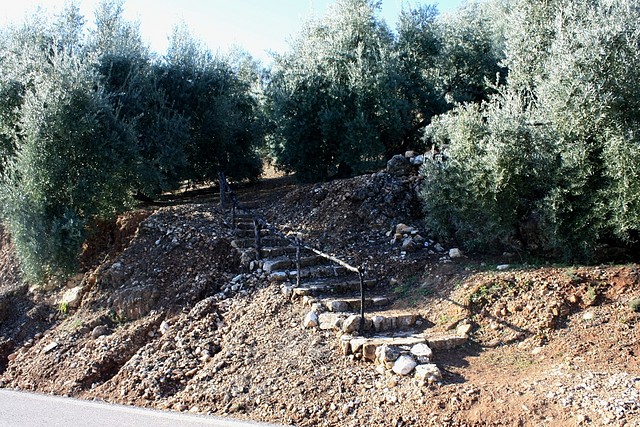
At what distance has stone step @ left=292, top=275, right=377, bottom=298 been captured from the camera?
845cm

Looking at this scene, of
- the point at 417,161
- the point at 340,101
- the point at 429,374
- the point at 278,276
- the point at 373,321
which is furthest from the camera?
the point at 340,101

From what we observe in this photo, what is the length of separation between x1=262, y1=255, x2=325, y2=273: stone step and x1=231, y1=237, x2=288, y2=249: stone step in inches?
29.4

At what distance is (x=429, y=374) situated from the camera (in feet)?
19.9

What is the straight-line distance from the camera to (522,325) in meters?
7.13

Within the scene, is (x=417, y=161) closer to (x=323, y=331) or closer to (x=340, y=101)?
(x=340, y=101)

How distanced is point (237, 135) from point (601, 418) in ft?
41.3

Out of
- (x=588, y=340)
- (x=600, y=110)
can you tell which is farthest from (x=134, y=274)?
(x=600, y=110)

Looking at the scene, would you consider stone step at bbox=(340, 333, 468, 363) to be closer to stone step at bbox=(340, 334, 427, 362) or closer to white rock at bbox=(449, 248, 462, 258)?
stone step at bbox=(340, 334, 427, 362)

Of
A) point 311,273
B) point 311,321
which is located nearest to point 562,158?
point 311,273

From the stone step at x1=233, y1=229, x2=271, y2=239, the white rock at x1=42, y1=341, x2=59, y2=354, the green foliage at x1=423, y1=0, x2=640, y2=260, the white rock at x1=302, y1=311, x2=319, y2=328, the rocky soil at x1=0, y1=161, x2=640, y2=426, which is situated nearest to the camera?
the rocky soil at x1=0, y1=161, x2=640, y2=426

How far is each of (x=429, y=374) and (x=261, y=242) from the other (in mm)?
5288

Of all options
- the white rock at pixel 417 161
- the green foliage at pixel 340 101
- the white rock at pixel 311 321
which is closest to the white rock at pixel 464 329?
the white rock at pixel 311 321

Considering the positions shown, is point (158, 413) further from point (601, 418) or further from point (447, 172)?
point (447, 172)

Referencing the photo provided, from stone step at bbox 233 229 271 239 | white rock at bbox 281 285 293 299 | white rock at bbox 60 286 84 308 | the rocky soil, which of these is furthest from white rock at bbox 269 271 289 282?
white rock at bbox 60 286 84 308
